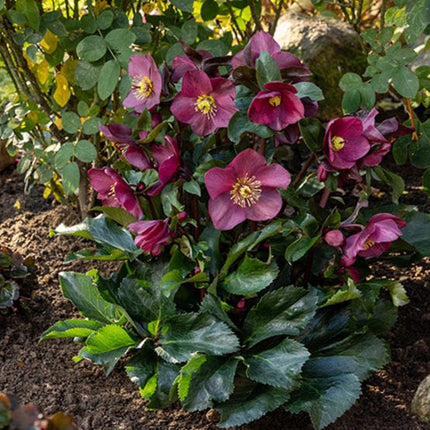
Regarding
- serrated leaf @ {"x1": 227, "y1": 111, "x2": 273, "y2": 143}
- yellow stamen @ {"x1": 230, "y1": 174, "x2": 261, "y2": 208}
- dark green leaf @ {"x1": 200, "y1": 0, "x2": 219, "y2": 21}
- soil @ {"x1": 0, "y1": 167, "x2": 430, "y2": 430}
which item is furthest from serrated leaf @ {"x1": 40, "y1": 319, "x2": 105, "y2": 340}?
dark green leaf @ {"x1": 200, "y1": 0, "x2": 219, "y2": 21}

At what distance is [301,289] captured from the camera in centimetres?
176

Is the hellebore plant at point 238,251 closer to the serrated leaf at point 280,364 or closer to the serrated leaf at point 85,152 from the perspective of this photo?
the serrated leaf at point 280,364

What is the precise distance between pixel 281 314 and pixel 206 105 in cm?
55

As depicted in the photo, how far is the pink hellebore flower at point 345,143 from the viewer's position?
1.66 metres

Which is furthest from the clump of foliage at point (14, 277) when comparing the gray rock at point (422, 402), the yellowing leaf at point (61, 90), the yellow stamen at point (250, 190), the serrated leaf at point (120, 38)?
the gray rock at point (422, 402)

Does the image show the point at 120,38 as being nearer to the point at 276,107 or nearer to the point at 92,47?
the point at 92,47

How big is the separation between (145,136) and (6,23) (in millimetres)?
737

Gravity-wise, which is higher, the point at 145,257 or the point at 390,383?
the point at 145,257

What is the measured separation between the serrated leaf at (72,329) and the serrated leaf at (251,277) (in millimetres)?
400

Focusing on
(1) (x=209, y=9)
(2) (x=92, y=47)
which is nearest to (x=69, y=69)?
(2) (x=92, y=47)

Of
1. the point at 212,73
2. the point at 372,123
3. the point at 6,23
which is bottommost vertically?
the point at 372,123

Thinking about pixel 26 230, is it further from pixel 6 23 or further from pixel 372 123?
pixel 372 123

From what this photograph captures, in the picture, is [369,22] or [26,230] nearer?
[26,230]

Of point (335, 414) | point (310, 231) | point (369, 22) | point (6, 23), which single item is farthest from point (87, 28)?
point (369, 22)
